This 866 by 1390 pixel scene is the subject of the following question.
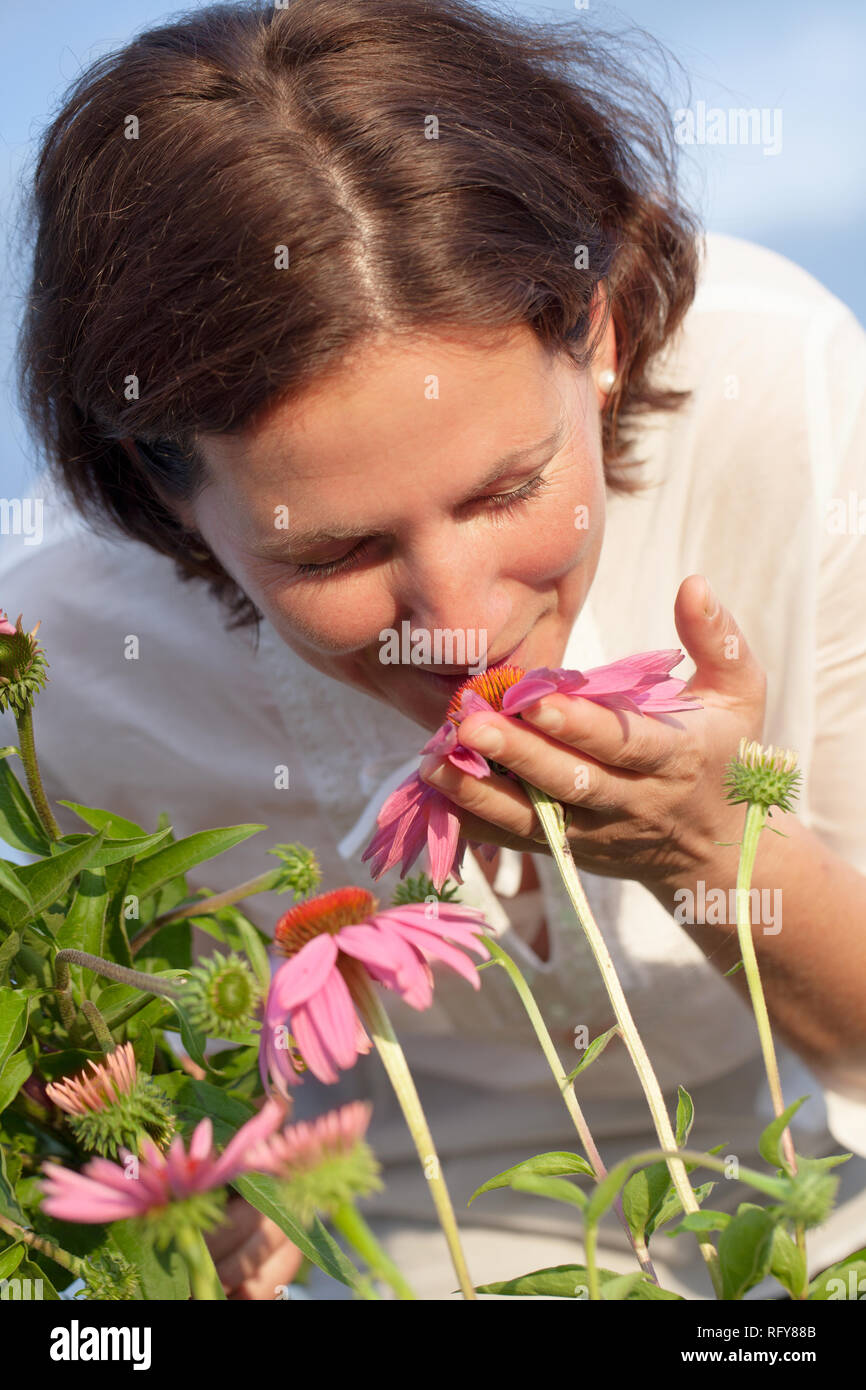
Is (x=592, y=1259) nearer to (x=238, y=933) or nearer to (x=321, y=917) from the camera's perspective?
(x=321, y=917)

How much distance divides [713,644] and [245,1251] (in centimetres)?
52

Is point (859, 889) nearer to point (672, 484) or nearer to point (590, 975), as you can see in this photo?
point (590, 975)

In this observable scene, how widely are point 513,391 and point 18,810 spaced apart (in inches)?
14.2

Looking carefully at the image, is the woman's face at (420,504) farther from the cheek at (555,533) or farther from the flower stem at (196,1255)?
the flower stem at (196,1255)

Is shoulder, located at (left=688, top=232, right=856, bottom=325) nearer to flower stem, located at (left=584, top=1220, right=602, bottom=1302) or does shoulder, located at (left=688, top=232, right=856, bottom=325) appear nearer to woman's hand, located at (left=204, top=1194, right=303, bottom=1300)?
woman's hand, located at (left=204, top=1194, right=303, bottom=1300)

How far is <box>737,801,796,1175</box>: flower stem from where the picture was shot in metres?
0.39

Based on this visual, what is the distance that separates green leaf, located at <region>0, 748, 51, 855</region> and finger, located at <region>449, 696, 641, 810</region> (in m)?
0.23

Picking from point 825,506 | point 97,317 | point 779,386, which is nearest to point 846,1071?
point 825,506

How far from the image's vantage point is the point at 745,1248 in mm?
336

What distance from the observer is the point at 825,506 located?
1147mm

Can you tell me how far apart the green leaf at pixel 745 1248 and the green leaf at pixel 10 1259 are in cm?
27

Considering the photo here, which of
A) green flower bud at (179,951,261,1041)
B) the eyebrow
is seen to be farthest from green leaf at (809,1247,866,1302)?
the eyebrow

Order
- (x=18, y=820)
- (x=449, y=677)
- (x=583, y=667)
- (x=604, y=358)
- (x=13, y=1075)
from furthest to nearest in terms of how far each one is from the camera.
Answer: (x=583, y=667)
(x=604, y=358)
(x=449, y=677)
(x=18, y=820)
(x=13, y=1075)

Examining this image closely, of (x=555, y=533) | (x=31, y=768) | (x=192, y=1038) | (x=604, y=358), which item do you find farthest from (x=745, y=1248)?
(x=604, y=358)
